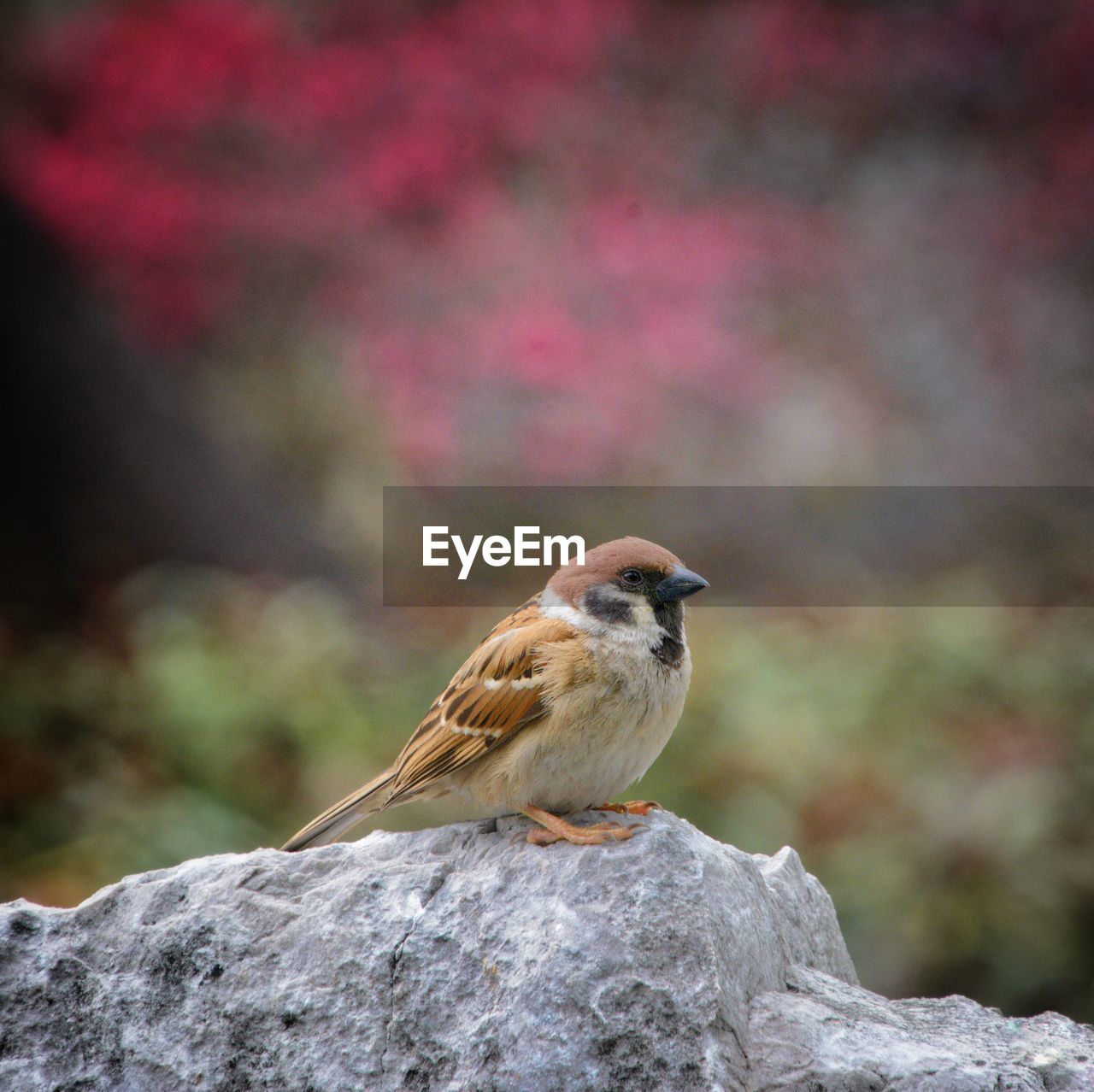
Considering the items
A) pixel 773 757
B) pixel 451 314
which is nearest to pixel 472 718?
pixel 773 757

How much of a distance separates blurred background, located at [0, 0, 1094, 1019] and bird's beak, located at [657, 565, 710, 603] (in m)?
2.40

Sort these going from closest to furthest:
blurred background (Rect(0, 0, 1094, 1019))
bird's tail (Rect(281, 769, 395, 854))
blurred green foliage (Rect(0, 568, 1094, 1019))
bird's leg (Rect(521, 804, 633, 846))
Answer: bird's leg (Rect(521, 804, 633, 846)) < bird's tail (Rect(281, 769, 395, 854)) < blurred green foliage (Rect(0, 568, 1094, 1019)) < blurred background (Rect(0, 0, 1094, 1019))

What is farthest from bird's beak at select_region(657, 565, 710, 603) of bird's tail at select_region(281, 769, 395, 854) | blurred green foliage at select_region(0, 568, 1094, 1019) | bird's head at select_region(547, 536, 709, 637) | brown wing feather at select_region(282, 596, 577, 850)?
blurred green foliage at select_region(0, 568, 1094, 1019)

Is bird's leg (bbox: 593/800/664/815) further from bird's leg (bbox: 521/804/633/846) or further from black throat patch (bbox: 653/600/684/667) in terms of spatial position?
black throat patch (bbox: 653/600/684/667)

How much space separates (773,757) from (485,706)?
198 cm

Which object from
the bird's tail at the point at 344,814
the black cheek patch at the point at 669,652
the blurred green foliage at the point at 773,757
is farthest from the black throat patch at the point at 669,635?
the blurred green foliage at the point at 773,757

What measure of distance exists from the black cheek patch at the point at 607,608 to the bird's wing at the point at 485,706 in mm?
59

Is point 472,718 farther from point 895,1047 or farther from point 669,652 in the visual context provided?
point 895,1047

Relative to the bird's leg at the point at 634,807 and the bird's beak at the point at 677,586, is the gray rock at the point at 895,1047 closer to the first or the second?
the bird's leg at the point at 634,807

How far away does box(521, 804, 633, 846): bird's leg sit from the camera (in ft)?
7.97

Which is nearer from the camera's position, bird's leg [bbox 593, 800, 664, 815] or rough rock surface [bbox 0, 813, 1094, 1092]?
rough rock surface [bbox 0, 813, 1094, 1092]

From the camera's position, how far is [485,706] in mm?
2555

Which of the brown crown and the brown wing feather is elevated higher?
the brown crown

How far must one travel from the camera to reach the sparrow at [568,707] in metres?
2.47
